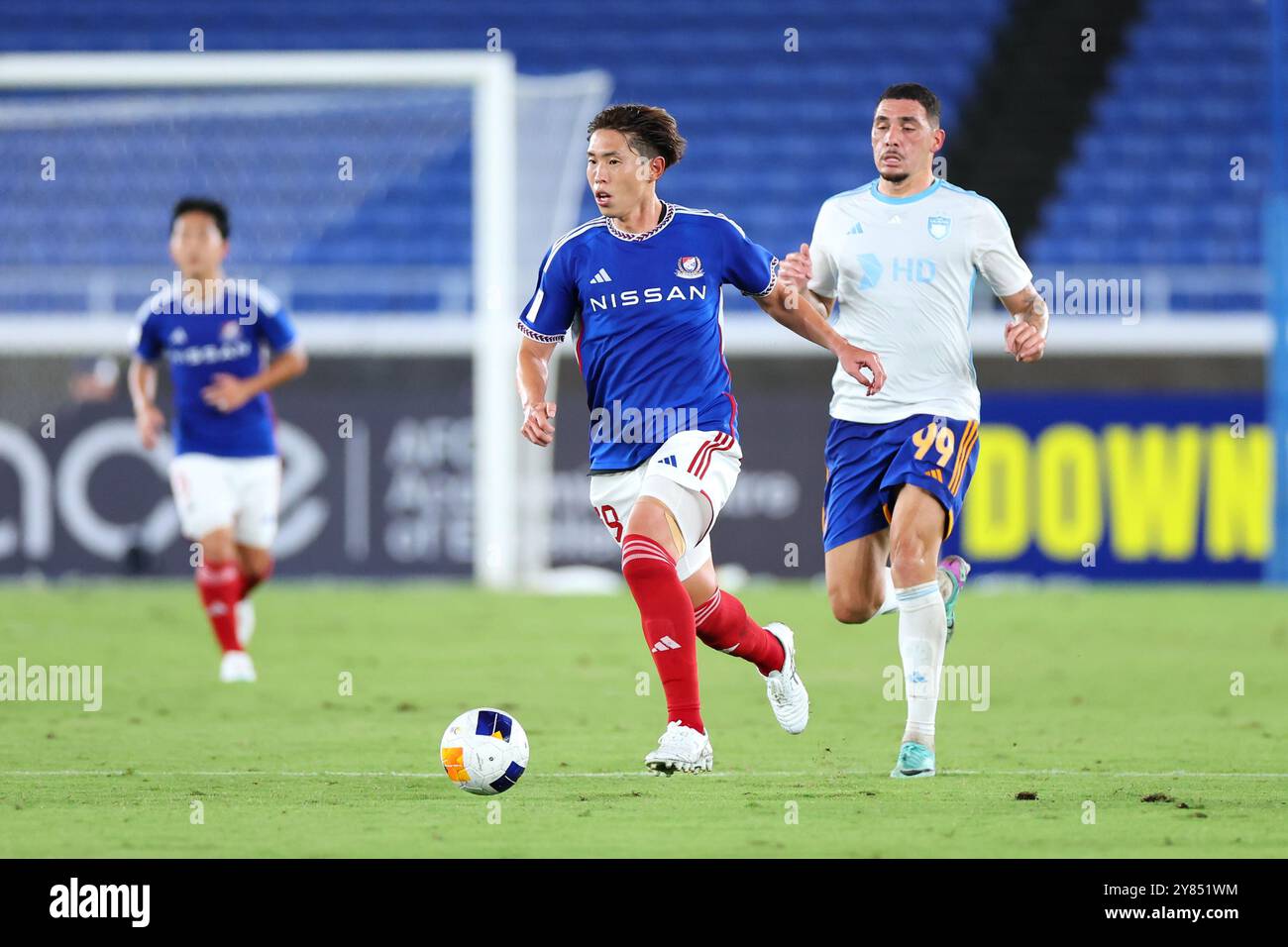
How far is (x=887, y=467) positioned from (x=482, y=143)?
34.5 ft

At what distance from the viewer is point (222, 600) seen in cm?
1070

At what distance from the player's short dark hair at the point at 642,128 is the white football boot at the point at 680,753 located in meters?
1.88

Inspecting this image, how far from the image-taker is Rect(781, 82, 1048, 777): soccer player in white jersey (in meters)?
7.18

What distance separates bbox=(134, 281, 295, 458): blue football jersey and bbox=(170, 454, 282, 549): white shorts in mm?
69

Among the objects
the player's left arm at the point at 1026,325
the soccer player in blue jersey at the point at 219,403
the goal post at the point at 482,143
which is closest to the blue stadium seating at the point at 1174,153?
the goal post at the point at 482,143

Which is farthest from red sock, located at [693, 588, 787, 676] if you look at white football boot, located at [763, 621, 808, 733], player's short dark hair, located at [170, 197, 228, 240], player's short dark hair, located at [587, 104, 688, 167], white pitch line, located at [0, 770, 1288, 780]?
player's short dark hair, located at [170, 197, 228, 240]

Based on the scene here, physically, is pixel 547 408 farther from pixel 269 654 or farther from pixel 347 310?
pixel 347 310

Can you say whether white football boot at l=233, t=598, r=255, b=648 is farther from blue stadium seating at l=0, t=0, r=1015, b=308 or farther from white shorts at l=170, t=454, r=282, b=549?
blue stadium seating at l=0, t=0, r=1015, b=308

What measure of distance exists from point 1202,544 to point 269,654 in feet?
29.0

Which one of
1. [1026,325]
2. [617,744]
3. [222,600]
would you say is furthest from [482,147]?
[1026,325]

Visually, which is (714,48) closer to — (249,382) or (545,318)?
(249,382)

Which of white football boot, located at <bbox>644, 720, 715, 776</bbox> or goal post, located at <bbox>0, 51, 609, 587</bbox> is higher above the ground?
goal post, located at <bbox>0, 51, 609, 587</bbox>

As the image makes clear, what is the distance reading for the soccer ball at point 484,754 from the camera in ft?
21.1
